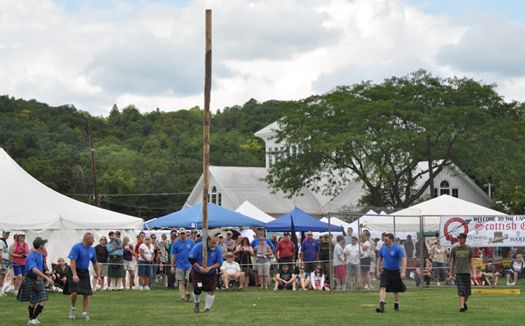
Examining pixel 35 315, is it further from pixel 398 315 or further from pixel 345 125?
pixel 345 125

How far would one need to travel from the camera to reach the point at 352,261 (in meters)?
27.6

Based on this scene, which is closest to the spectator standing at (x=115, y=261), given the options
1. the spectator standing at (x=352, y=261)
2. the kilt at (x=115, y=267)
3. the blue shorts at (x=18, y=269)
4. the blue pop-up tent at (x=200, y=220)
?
the kilt at (x=115, y=267)

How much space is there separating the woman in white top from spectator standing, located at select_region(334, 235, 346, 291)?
565cm

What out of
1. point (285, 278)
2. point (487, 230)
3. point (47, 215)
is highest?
point (47, 215)

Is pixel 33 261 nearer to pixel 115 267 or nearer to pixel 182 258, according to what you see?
pixel 182 258

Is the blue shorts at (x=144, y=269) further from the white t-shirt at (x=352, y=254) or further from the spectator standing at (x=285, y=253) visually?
the white t-shirt at (x=352, y=254)

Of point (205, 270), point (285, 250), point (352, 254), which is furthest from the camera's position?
point (285, 250)

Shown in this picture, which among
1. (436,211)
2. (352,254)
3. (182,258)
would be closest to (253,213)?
(436,211)

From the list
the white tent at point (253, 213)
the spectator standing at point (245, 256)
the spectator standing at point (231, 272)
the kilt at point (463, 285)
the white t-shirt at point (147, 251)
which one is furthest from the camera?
the white tent at point (253, 213)

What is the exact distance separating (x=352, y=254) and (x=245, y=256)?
3788 mm

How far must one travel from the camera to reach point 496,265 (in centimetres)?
3045

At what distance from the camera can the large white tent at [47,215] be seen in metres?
29.0

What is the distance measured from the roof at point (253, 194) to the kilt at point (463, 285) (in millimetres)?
50004

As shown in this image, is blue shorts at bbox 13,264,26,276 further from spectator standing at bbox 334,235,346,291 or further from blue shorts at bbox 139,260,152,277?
spectator standing at bbox 334,235,346,291
